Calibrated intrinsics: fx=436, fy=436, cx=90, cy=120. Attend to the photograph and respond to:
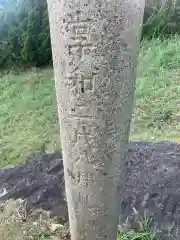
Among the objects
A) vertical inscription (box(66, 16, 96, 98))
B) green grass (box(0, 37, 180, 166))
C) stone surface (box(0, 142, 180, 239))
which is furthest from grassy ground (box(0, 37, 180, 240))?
vertical inscription (box(66, 16, 96, 98))

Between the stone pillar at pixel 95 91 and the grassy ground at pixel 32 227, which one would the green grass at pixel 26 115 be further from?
the stone pillar at pixel 95 91

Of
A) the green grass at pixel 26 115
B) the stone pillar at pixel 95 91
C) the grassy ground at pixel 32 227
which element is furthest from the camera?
the green grass at pixel 26 115

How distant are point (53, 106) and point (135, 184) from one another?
1.95 metres

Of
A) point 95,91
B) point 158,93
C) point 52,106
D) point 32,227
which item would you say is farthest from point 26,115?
point 95,91

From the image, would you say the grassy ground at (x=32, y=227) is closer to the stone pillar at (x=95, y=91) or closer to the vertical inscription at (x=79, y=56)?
the stone pillar at (x=95, y=91)

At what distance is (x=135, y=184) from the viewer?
2273 millimetres

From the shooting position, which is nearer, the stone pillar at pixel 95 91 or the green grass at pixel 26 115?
the stone pillar at pixel 95 91

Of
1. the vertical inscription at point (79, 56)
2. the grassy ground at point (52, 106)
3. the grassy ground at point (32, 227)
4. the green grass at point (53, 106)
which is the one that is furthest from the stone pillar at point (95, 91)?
the green grass at point (53, 106)

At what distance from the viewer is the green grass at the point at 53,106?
333 centimetres

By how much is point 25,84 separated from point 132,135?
74.6 inches

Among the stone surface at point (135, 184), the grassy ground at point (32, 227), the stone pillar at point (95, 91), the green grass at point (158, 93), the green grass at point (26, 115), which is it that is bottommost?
the green grass at point (26, 115)

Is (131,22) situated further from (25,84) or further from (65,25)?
(25,84)

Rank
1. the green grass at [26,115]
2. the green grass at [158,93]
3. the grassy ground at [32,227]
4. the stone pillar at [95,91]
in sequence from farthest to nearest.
→ 1. the green grass at [26,115]
2. the green grass at [158,93]
3. the grassy ground at [32,227]
4. the stone pillar at [95,91]

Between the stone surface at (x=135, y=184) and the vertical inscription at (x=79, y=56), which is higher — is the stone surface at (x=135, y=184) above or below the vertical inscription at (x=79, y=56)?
below
